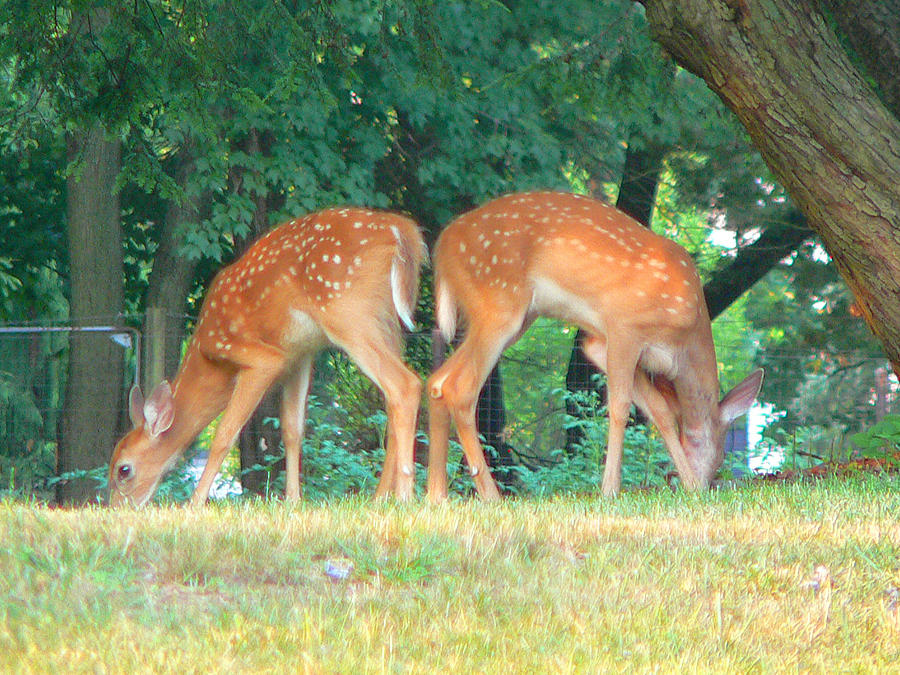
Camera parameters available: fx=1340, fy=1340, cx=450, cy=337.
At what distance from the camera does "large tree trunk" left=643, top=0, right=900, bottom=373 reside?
773 centimetres

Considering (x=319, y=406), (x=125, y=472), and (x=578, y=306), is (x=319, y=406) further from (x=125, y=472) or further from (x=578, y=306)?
(x=578, y=306)

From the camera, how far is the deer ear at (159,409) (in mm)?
9211

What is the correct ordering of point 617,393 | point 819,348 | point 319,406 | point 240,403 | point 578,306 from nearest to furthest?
point 617,393, point 578,306, point 240,403, point 319,406, point 819,348

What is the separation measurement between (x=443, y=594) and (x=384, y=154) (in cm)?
851

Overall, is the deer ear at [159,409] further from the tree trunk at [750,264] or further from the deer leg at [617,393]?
the tree trunk at [750,264]

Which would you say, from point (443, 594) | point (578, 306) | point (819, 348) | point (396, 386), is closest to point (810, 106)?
point (578, 306)

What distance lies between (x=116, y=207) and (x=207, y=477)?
478 cm

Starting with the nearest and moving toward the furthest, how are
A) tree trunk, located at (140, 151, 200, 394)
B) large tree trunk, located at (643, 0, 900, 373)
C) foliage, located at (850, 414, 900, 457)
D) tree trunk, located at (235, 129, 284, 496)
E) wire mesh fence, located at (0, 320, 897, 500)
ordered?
large tree trunk, located at (643, 0, 900, 373)
foliage, located at (850, 414, 900, 457)
tree trunk, located at (140, 151, 200, 394)
wire mesh fence, located at (0, 320, 897, 500)
tree trunk, located at (235, 129, 284, 496)

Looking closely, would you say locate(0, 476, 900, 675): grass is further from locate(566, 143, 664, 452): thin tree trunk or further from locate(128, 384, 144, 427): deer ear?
locate(566, 143, 664, 452): thin tree trunk

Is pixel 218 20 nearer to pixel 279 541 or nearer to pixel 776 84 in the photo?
pixel 776 84

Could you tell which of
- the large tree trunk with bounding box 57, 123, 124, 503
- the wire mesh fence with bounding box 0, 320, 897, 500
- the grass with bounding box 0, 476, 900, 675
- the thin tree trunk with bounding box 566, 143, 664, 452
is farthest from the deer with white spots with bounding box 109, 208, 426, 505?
the thin tree trunk with bounding box 566, 143, 664, 452

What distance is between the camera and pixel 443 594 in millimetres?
4727

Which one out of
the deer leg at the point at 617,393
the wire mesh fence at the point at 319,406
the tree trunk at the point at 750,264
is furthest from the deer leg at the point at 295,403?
the tree trunk at the point at 750,264

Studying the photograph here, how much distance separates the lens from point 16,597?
4371 millimetres
